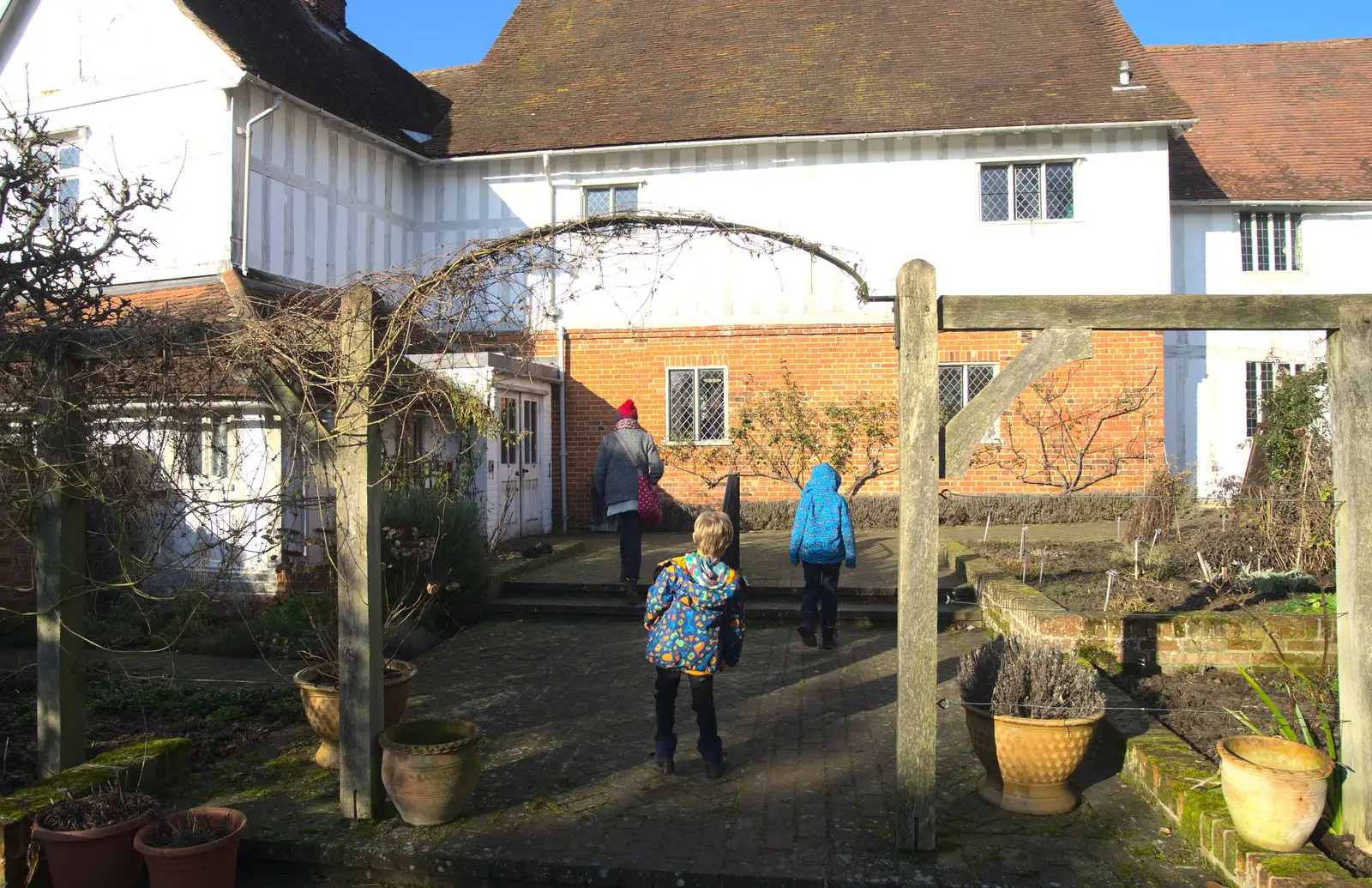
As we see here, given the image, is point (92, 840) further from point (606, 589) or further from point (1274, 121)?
point (1274, 121)

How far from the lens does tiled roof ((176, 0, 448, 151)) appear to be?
13.0 meters

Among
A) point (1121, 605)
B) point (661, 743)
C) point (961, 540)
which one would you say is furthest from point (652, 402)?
point (661, 743)

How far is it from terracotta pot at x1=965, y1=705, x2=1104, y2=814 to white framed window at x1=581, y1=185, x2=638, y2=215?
504 inches

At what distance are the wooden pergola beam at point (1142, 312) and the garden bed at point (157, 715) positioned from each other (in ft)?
15.6

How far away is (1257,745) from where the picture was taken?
4246 mm

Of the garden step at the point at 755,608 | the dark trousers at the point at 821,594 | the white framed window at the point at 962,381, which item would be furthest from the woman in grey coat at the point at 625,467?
the white framed window at the point at 962,381

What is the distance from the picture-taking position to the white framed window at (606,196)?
16.2m

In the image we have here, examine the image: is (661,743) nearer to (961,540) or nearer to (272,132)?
(961,540)

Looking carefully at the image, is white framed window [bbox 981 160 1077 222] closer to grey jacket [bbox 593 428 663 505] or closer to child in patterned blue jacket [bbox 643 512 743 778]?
grey jacket [bbox 593 428 663 505]

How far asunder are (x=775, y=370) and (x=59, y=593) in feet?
38.6

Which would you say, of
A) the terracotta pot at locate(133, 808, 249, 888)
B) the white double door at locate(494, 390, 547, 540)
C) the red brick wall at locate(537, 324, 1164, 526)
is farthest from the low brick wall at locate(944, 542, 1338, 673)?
the red brick wall at locate(537, 324, 1164, 526)

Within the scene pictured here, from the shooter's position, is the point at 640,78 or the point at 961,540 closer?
the point at 961,540

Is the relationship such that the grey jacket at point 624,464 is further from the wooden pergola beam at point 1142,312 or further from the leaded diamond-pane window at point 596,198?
the leaded diamond-pane window at point 596,198

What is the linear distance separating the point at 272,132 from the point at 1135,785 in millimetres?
12866
